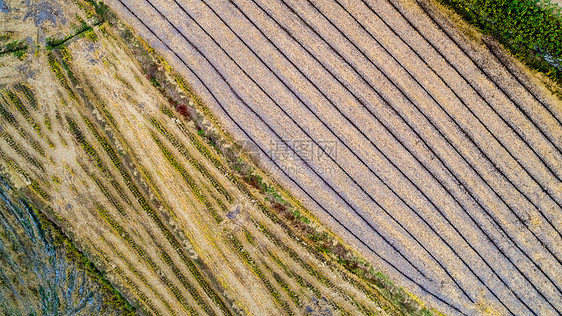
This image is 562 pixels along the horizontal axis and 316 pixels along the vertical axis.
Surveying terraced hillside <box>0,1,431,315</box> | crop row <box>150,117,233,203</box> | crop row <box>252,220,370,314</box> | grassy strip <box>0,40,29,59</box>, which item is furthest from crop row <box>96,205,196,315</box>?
grassy strip <box>0,40,29,59</box>

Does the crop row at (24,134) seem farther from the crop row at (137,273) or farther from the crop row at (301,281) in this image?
the crop row at (301,281)

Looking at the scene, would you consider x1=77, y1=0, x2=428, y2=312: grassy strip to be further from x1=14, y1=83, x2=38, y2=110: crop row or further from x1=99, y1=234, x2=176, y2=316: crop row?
x1=99, y1=234, x2=176, y2=316: crop row

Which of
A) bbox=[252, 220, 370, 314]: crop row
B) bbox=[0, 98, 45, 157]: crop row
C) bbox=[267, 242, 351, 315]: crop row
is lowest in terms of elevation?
bbox=[0, 98, 45, 157]: crop row

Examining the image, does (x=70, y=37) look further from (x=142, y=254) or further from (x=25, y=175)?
(x=142, y=254)

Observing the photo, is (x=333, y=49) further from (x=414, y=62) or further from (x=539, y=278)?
(x=539, y=278)

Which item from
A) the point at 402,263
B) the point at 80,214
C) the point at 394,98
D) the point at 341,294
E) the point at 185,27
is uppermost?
the point at 394,98

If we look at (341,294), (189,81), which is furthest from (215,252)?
(189,81)
